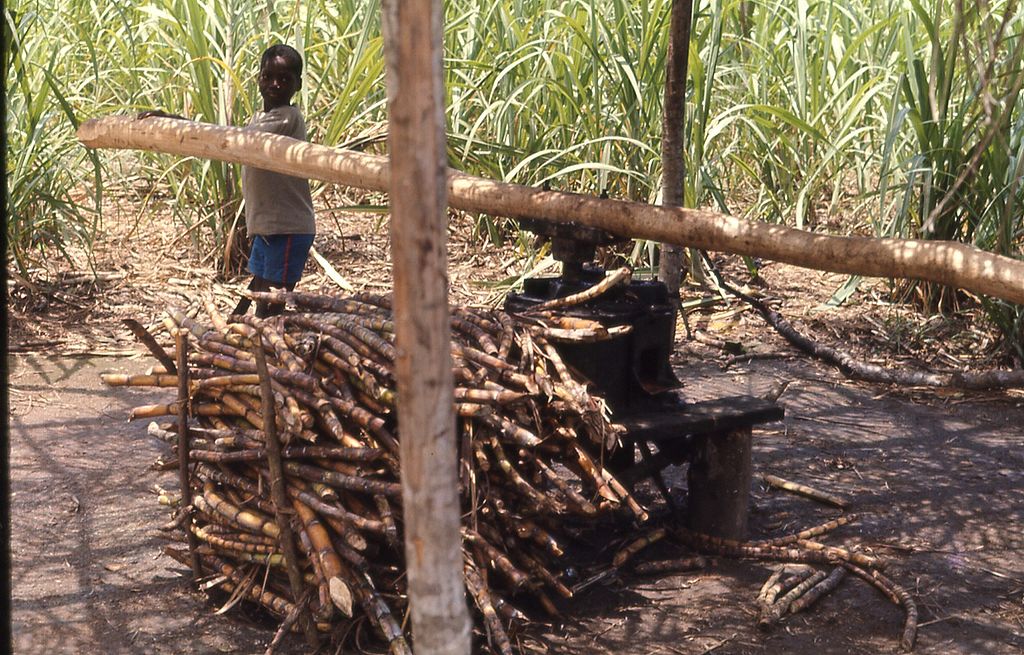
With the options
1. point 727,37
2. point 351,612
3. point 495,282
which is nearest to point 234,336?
point 351,612

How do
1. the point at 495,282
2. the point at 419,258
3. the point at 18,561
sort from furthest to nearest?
the point at 495,282 < the point at 18,561 < the point at 419,258

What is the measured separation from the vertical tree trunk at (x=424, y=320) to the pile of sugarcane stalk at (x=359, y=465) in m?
1.23

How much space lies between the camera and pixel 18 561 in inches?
134

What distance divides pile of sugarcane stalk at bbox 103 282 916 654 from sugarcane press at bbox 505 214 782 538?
0.11 metres

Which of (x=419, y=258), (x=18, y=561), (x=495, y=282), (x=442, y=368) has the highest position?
(x=419, y=258)

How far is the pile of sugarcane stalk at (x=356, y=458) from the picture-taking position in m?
2.81

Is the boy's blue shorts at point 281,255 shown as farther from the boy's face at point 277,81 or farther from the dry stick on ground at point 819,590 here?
the dry stick on ground at point 819,590

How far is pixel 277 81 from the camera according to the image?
188 inches

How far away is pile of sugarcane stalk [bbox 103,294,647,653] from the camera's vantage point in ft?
9.22

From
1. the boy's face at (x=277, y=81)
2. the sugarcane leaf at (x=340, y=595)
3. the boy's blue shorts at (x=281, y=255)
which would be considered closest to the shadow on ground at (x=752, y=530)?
the sugarcane leaf at (x=340, y=595)

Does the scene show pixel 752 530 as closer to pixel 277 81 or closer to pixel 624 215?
pixel 624 215

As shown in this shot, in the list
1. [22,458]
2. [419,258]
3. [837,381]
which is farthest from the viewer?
[837,381]

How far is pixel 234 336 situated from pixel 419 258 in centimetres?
186

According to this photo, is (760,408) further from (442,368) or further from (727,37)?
(727,37)
